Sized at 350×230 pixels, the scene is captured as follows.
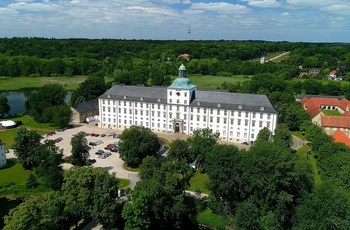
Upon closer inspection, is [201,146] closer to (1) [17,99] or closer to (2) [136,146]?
(2) [136,146]

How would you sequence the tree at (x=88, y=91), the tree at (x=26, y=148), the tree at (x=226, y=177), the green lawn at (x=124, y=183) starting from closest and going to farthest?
the tree at (x=226, y=177) < the green lawn at (x=124, y=183) < the tree at (x=26, y=148) < the tree at (x=88, y=91)

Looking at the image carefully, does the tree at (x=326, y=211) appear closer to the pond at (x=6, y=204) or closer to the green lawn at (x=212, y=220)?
the green lawn at (x=212, y=220)

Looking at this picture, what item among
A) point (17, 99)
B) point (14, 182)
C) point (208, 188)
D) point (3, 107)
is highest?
point (3, 107)

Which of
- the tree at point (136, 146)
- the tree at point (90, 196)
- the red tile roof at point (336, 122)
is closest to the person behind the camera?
the tree at point (90, 196)

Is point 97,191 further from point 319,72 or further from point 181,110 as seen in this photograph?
point 319,72

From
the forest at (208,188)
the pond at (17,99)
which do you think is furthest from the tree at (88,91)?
the forest at (208,188)

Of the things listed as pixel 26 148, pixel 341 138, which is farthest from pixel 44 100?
pixel 341 138

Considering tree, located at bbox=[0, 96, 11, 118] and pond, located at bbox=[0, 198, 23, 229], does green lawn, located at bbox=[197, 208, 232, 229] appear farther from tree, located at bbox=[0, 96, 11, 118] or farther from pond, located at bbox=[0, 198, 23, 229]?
tree, located at bbox=[0, 96, 11, 118]
